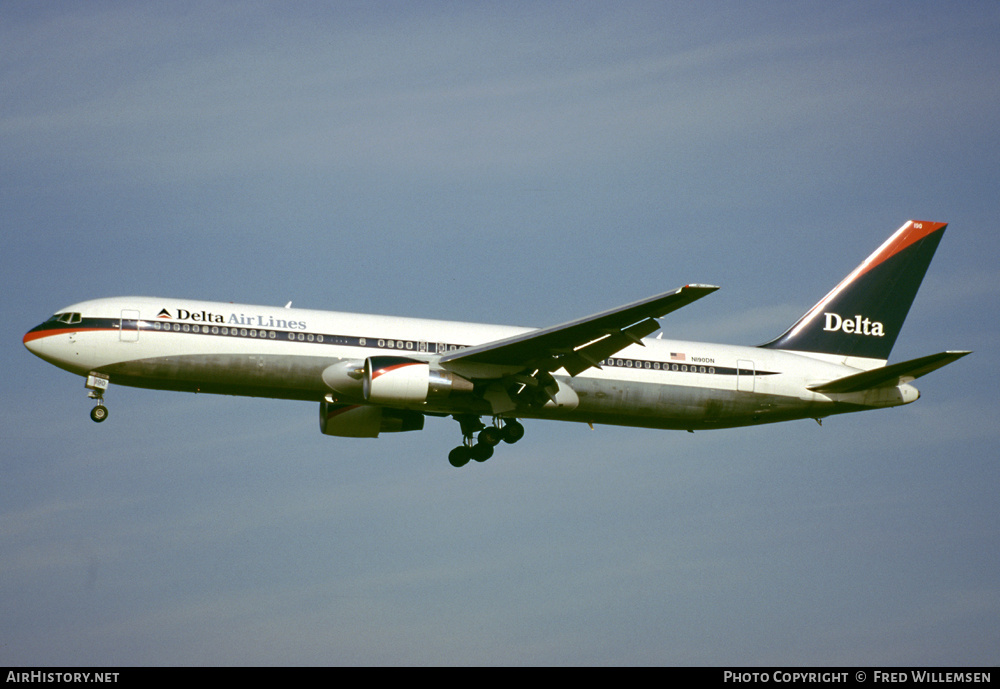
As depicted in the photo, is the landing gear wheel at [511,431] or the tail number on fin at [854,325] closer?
the landing gear wheel at [511,431]

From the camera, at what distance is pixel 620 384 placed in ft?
135

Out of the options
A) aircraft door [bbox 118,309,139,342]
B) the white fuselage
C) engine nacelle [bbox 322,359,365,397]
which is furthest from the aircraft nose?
engine nacelle [bbox 322,359,365,397]

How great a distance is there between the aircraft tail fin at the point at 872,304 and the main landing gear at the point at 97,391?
78.7 ft

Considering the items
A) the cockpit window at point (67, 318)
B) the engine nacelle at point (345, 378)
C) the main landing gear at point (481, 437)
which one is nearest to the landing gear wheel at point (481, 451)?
the main landing gear at point (481, 437)

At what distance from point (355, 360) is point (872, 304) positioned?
20973mm

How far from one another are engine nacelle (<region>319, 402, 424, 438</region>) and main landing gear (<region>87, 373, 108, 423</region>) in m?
7.76

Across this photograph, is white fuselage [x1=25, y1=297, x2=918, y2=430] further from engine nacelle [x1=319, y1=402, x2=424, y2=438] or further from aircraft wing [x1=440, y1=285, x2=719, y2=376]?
engine nacelle [x1=319, y1=402, x2=424, y2=438]

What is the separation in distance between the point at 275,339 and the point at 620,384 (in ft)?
38.4

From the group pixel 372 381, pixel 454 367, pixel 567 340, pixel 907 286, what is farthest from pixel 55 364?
pixel 907 286

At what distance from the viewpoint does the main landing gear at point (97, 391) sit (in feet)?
126

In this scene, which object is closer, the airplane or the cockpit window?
the airplane

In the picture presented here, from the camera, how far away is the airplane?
37938 millimetres

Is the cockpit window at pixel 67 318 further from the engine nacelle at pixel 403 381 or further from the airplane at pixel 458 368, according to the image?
the engine nacelle at pixel 403 381
